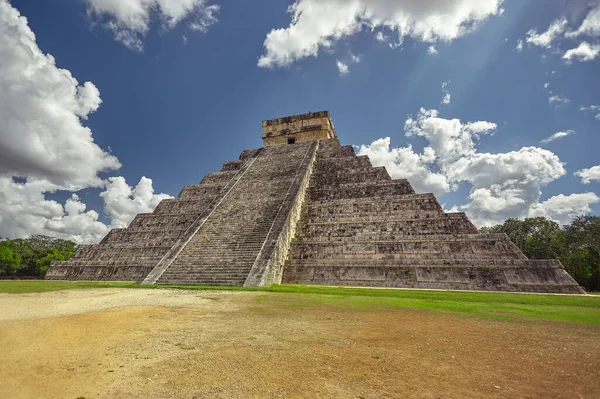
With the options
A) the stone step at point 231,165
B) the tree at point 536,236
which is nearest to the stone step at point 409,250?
the stone step at point 231,165

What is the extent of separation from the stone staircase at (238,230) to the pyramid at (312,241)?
0.06 meters

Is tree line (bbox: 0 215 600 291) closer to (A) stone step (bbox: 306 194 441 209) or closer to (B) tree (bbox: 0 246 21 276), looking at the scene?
(B) tree (bbox: 0 246 21 276)

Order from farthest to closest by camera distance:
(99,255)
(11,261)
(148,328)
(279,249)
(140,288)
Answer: (11,261), (99,255), (279,249), (140,288), (148,328)

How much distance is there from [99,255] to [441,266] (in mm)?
16770

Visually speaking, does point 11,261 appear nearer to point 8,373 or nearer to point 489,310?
point 8,373

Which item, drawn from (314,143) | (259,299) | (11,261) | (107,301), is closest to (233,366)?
(259,299)

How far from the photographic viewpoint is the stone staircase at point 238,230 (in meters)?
11.8

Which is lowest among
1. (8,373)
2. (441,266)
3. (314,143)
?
(8,373)

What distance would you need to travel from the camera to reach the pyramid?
11211mm

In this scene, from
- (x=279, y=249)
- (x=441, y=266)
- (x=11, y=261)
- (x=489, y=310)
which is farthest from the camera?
(x=11, y=261)

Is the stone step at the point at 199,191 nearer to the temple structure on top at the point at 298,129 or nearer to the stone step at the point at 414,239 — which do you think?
the stone step at the point at 414,239

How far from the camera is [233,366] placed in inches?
130

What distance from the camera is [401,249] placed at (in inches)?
497

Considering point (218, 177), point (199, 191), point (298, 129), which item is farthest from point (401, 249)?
point (298, 129)
